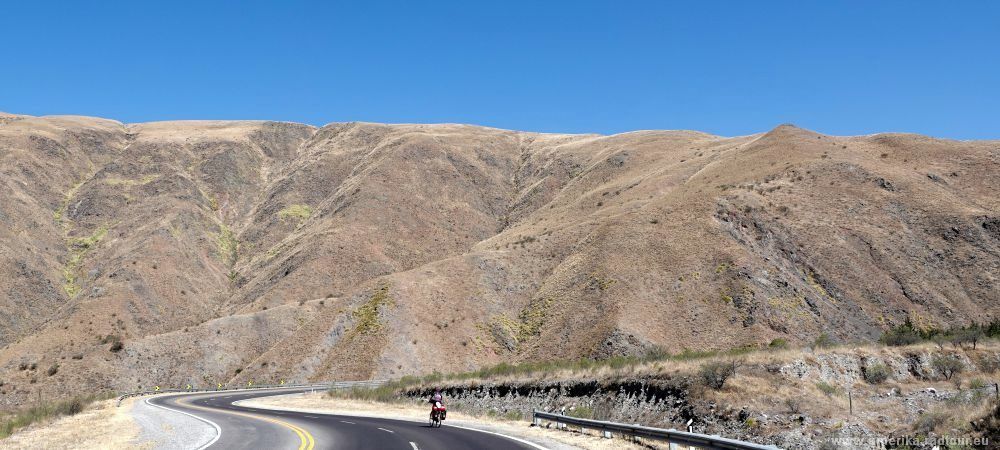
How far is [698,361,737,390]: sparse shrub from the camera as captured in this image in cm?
2588

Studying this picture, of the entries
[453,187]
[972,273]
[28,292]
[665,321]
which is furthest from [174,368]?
[972,273]

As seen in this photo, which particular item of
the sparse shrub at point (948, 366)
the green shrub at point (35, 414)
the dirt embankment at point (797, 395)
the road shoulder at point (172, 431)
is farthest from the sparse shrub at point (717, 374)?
the green shrub at point (35, 414)

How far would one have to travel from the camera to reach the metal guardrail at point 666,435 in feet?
45.0

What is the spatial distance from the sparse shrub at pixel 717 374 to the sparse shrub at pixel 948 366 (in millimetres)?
11915

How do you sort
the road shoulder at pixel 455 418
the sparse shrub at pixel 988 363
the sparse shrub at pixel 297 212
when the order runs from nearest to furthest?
the road shoulder at pixel 455 418, the sparse shrub at pixel 988 363, the sparse shrub at pixel 297 212

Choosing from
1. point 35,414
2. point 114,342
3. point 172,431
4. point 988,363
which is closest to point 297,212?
Answer: point 114,342

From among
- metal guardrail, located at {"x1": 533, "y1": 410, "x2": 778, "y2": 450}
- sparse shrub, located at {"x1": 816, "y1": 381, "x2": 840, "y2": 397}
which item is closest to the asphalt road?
metal guardrail, located at {"x1": 533, "y1": 410, "x2": 778, "y2": 450}

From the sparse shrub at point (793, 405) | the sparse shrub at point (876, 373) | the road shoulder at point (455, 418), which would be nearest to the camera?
the road shoulder at point (455, 418)

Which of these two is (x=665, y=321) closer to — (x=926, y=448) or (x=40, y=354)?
(x=926, y=448)

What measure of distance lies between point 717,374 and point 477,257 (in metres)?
49.0

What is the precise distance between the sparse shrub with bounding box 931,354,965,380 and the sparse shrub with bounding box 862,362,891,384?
2.26 metres

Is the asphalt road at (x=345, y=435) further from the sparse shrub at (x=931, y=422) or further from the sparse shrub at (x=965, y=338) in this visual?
the sparse shrub at (x=965, y=338)

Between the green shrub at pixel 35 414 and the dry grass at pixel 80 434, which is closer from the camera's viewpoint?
the dry grass at pixel 80 434

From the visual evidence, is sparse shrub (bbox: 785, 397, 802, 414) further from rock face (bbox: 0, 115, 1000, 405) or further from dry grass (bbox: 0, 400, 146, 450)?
rock face (bbox: 0, 115, 1000, 405)
